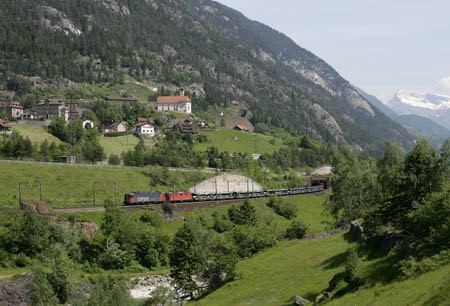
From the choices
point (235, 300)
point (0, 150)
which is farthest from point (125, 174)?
point (235, 300)

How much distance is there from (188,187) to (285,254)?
6095 centimetres

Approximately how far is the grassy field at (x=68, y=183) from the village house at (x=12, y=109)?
89.8 meters

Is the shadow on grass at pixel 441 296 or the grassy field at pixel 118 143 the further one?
the grassy field at pixel 118 143

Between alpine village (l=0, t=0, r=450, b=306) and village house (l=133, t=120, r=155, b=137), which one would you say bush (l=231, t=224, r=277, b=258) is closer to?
alpine village (l=0, t=0, r=450, b=306)

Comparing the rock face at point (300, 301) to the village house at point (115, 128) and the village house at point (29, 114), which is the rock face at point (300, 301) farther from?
the village house at point (29, 114)

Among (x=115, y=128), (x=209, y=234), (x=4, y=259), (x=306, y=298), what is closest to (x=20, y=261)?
(x=4, y=259)

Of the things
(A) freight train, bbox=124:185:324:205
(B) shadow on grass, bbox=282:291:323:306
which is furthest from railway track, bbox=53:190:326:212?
(B) shadow on grass, bbox=282:291:323:306

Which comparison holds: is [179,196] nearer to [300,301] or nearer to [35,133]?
[300,301]

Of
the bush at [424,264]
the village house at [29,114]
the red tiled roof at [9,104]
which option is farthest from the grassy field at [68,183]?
the red tiled roof at [9,104]

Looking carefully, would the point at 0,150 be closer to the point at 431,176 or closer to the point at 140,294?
the point at 140,294

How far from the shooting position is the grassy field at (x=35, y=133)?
14625 centimetres

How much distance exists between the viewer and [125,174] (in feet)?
366

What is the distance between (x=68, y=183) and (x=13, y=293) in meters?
41.9

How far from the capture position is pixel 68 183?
319 ft
